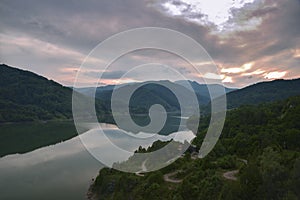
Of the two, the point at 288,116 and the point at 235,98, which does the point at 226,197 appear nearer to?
the point at 288,116

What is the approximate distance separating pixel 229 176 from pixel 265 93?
131456 millimetres

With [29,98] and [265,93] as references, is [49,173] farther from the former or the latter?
[265,93]

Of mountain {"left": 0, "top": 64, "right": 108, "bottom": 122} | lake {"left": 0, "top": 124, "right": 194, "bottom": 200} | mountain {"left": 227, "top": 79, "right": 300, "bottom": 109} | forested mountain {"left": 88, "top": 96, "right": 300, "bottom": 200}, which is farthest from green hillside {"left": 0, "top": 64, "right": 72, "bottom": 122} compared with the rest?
forested mountain {"left": 88, "top": 96, "right": 300, "bottom": 200}

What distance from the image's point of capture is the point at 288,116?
4281cm

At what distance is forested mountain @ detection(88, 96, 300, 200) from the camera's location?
651 inches

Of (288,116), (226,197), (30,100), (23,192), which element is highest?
(30,100)

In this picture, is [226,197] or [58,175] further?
[58,175]

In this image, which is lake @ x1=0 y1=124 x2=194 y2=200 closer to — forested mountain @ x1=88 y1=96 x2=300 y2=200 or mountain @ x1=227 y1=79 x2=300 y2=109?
forested mountain @ x1=88 y1=96 x2=300 y2=200

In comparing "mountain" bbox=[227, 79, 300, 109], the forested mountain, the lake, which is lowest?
the lake

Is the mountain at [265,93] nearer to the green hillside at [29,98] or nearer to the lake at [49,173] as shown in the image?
the green hillside at [29,98]

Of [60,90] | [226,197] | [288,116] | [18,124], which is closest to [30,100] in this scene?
[60,90]

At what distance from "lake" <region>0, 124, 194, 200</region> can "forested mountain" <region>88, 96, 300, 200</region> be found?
10.8 ft

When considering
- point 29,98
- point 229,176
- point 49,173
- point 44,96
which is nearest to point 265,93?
point 44,96

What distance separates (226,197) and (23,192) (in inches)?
827
